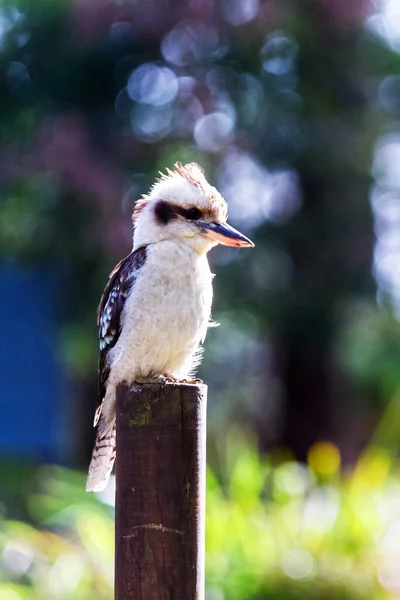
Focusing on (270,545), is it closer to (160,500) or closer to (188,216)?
(188,216)

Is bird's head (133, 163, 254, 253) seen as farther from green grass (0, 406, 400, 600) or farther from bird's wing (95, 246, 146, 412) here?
green grass (0, 406, 400, 600)

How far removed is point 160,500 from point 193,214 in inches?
50.6

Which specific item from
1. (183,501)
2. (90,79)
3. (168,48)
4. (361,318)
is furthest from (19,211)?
(183,501)

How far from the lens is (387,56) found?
8.69 m

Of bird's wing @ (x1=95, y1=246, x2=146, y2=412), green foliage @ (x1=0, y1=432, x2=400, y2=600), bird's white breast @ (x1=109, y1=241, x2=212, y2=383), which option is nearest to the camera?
bird's white breast @ (x1=109, y1=241, x2=212, y2=383)

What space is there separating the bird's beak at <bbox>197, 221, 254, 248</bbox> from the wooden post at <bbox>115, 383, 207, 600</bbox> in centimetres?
99

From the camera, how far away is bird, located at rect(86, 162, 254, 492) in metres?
3.08

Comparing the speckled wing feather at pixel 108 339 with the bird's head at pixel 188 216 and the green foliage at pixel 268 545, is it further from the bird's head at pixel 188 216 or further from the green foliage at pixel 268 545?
the green foliage at pixel 268 545

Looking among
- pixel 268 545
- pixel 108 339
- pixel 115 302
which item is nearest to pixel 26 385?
pixel 268 545

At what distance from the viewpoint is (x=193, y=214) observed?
321 centimetres

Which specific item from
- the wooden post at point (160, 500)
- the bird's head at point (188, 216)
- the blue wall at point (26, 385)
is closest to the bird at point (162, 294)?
the bird's head at point (188, 216)

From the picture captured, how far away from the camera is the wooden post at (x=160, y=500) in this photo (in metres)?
2.14

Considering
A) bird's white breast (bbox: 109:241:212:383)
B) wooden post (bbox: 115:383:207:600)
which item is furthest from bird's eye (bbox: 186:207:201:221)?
wooden post (bbox: 115:383:207:600)

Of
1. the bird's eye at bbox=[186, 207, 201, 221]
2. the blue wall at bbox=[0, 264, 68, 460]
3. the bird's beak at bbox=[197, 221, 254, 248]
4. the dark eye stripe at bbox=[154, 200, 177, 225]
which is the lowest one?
the bird's beak at bbox=[197, 221, 254, 248]
